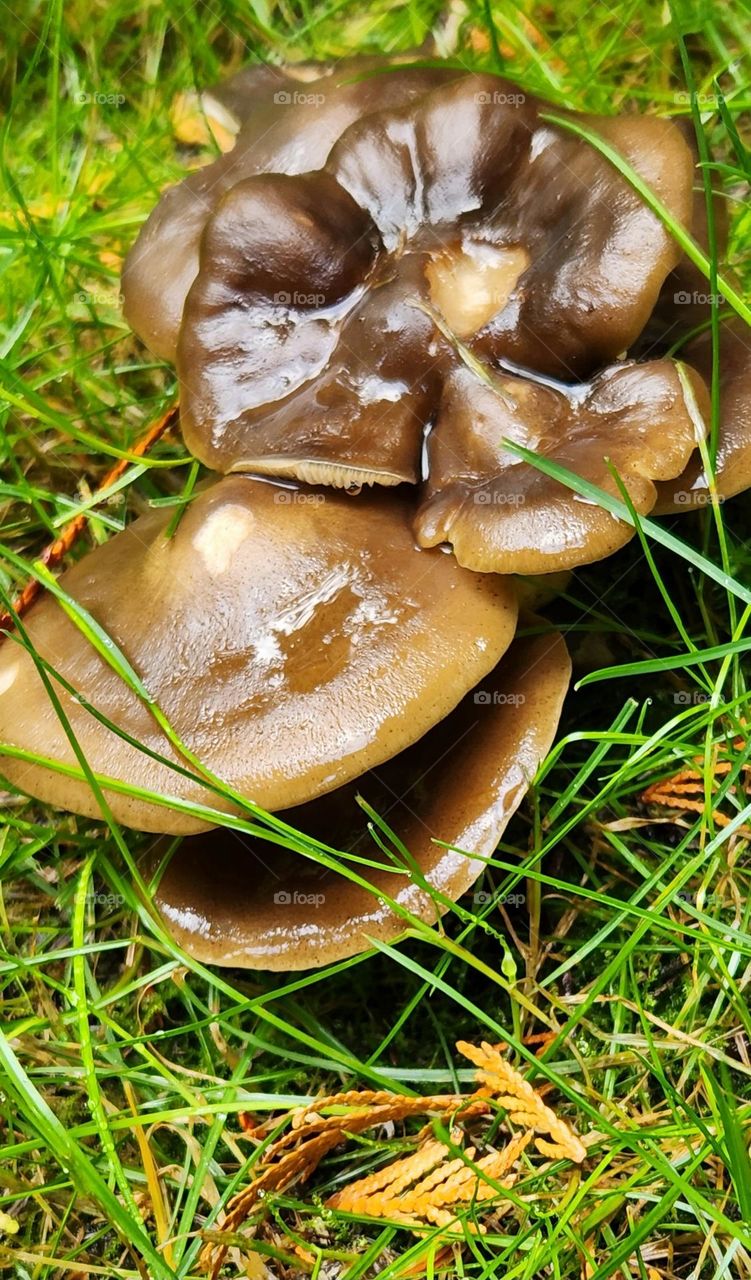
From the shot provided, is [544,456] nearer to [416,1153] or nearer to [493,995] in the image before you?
[493,995]

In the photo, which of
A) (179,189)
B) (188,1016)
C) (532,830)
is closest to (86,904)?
(188,1016)

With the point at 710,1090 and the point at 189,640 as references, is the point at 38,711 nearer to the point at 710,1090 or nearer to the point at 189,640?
the point at 189,640

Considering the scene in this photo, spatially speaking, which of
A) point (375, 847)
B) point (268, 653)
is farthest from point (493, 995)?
point (268, 653)

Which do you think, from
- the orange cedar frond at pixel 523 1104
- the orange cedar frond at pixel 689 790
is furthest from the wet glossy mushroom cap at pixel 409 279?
the orange cedar frond at pixel 523 1104

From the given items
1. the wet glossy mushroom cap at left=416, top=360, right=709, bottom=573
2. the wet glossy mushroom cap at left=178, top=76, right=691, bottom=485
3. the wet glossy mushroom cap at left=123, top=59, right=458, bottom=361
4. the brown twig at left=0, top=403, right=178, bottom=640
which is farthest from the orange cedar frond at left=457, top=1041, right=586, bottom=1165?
the wet glossy mushroom cap at left=123, top=59, right=458, bottom=361

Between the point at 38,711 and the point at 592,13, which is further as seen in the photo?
the point at 592,13

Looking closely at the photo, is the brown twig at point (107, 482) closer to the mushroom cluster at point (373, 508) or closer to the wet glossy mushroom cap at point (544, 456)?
the mushroom cluster at point (373, 508)

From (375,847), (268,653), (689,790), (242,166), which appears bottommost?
(689,790)

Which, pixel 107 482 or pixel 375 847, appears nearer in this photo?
pixel 375 847

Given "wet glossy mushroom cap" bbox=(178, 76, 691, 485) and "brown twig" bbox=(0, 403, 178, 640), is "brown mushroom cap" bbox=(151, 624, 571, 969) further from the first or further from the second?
"brown twig" bbox=(0, 403, 178, 640)
